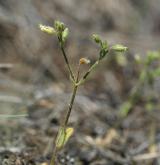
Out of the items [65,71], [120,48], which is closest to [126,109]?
[65,71]

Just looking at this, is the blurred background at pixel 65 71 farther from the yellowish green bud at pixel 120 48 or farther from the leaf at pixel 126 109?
the yellowish green bud at pixel 120 48

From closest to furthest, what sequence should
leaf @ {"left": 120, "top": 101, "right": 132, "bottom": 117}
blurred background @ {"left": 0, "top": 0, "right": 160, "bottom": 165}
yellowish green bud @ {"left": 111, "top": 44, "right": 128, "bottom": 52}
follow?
yellowish green bud @ {"left": 111, "top": 44, "right": 128, "bottom": 52} → blurred background @ {"left": 0, "top": 0, "right": 160, "bottom": 165} → leaf @ {"left": 120, "top": 101, "right": 132, "bottom": 117}

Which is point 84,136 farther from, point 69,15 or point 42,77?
point 69,15

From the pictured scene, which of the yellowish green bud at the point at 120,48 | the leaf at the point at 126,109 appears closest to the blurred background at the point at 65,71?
the leaf at the point at 126,109

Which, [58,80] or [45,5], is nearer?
[58,80]

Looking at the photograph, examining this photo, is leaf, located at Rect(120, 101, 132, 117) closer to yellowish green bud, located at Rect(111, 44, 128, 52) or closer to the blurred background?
the blurred background

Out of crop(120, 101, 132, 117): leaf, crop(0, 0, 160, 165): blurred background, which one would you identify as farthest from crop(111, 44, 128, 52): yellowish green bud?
crop(120, 101, 132, 117): leaf

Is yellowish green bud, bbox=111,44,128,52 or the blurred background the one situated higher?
the blurred background

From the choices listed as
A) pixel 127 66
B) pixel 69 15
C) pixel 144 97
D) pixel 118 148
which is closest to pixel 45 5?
pixel 69 15
